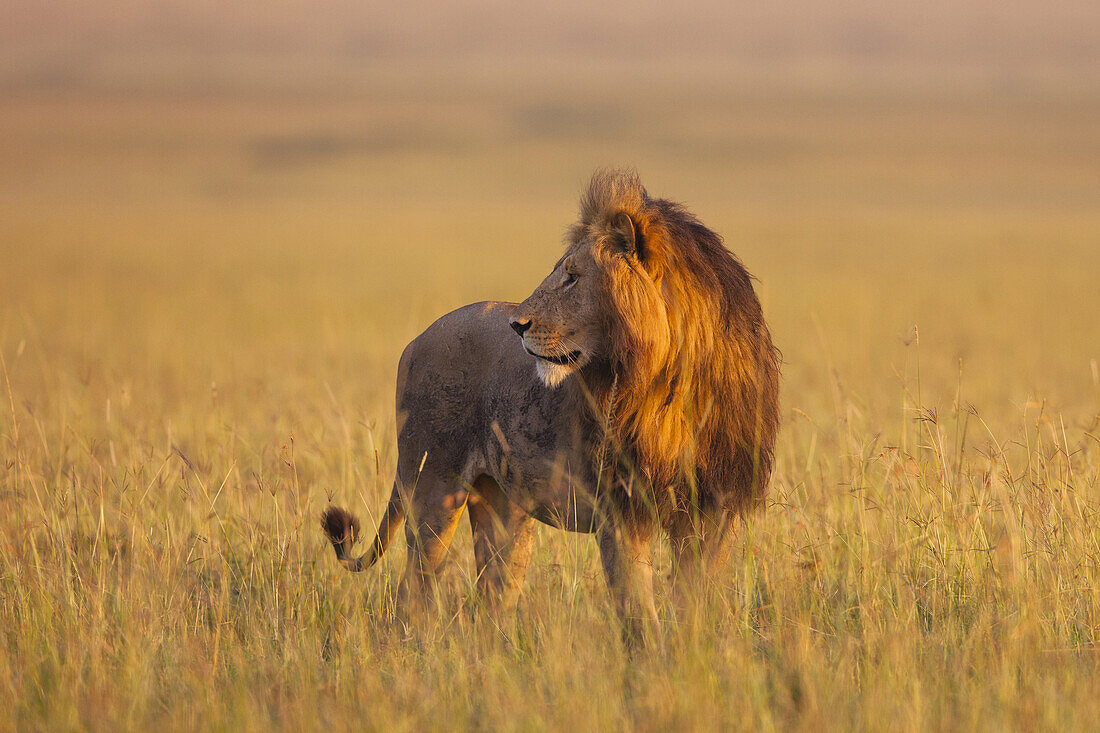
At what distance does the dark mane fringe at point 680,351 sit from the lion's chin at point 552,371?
16 centimetres

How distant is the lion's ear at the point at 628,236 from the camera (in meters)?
3.73

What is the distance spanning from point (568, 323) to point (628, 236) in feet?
1.23

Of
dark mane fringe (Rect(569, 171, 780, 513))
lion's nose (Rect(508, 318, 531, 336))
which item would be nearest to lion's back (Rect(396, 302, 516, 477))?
lion's nose (Rect(508, 318, 531, 336))

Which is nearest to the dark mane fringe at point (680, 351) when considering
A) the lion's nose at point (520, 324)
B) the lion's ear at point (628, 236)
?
the lion's ear at point (628, 236)

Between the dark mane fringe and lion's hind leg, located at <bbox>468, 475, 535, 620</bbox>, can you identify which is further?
lion's hind leg, located at <bbox>468, 475, 535, 620</bbox>

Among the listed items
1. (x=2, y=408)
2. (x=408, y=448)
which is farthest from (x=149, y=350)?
(x=408, y=448)

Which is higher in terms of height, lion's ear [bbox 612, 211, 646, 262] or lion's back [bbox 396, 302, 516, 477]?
lion's ear [bbox 612, 211, 646, 262]

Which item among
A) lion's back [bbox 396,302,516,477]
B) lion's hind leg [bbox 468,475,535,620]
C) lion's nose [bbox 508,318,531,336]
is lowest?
lion's hind leg [bbox 468,475,535,620]

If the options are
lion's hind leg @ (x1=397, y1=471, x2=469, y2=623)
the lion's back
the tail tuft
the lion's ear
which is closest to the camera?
the lion's ear

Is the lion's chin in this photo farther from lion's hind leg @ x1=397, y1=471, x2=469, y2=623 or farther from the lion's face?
lion's hind leg @ x1=397, y1=471, x2=469, y2=623

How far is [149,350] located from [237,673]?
13240mm

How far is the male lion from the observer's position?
3760 millimetres

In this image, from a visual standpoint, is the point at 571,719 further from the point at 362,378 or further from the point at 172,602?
the point at 362,378

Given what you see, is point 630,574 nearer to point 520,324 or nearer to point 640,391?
point 640,391
